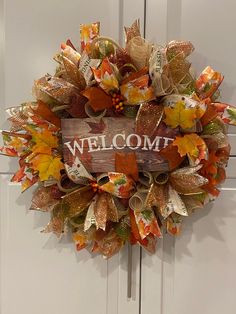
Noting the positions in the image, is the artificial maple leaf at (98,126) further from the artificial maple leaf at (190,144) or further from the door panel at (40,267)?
the door panel at (40,267)

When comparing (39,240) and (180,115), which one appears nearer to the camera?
(180,115)

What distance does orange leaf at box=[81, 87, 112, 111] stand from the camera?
84cm

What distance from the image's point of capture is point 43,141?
882mm

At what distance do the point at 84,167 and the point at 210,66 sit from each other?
422mm

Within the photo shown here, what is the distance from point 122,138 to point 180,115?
0.15 metres

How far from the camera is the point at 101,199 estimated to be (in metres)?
0.88

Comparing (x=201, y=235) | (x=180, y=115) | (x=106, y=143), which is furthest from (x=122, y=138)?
(x=201, y=235)

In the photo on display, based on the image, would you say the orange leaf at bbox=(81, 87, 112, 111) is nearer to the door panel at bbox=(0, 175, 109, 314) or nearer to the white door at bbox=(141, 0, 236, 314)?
the white door at bbox=(141, 0, 236, 314)

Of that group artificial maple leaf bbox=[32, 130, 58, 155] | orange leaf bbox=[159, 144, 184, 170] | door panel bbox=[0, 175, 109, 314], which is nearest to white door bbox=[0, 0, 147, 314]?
door panel bbox=[0, 175, 109, 314]

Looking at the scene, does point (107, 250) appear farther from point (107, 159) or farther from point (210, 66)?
point (210, 66)

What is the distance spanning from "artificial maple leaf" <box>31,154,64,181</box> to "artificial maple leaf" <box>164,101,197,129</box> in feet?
0.94

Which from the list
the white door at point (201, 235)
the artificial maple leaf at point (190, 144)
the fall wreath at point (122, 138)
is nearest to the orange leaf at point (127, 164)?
the fall wreath at point (122, 138)

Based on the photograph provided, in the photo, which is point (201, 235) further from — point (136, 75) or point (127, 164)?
point (136, 75)

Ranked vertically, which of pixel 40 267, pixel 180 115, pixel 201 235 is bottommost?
pixel 40 267
